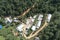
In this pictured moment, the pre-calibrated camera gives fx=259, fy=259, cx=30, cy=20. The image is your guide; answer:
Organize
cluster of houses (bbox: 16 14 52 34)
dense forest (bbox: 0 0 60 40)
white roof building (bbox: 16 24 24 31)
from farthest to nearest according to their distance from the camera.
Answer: dense forest (bbox: 0 0 60 40)
cluster of houses (bbox: 16 14 52 34)
white roof building (bbox: 16 24 24 31)

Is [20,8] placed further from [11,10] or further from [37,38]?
[37,38]

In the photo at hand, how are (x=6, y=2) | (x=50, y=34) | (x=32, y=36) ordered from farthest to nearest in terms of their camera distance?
(x=6, y=2) → (x=32, y=36) → (x=50, y=34)

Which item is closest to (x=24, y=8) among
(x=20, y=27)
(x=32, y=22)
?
(x=32, y=22)

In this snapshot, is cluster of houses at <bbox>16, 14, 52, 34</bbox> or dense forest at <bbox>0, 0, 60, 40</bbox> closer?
cluster of houses at <bbox>16, 14, 52, 34</bbox>

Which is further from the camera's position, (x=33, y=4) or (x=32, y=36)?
(x=33, y=4)

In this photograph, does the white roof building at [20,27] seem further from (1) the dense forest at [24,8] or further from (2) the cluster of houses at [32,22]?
(1) the dense forest at [24,8]

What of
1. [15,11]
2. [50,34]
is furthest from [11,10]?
[50,34]

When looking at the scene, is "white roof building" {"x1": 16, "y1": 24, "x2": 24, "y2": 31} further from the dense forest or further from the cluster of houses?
the dense forest

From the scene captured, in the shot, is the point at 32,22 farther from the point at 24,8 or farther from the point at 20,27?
the point at 24,8

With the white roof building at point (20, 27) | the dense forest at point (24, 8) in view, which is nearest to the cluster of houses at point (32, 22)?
the white roof building at point (20, 27)

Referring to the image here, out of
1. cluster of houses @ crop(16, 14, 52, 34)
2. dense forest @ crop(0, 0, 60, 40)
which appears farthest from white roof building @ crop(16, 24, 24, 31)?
dense forest @ crop(0, 0, 60, 40)

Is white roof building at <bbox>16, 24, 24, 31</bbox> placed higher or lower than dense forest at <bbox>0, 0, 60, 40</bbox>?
lower
